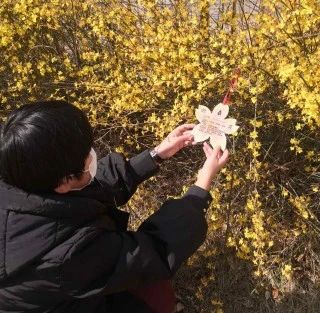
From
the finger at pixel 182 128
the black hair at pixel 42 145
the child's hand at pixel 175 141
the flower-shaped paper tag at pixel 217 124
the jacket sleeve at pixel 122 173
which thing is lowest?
the jacket sleeve at pixel 122 173

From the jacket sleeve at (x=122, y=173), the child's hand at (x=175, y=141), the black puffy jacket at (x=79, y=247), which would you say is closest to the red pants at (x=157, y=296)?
the black puffy jacket at (x=79, y=247)

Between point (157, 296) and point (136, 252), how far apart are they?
1.31ft

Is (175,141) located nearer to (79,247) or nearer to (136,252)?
(136,252)

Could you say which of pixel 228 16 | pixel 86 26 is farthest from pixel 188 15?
pixel 86 26

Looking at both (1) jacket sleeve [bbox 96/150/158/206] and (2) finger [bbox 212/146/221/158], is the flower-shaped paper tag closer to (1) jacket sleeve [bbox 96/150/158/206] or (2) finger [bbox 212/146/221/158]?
(2) finger [bbox 212/146/221/158]

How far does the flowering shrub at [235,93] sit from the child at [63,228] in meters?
0.65

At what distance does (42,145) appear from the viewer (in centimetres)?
128

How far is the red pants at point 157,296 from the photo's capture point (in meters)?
1.75

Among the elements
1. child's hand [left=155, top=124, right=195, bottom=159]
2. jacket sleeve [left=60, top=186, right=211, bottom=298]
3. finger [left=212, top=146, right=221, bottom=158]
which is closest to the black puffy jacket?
jacket sleeve [left=60, top=186, right=211, bottom=298]

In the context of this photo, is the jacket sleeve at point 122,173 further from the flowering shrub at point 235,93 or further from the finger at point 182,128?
the flowering shrub at point 235,93

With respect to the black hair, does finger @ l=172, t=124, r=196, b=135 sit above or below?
below

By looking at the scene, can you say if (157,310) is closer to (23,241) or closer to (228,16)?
(23,241)

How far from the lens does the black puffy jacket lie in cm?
136

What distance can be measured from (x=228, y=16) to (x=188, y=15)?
34 cm
